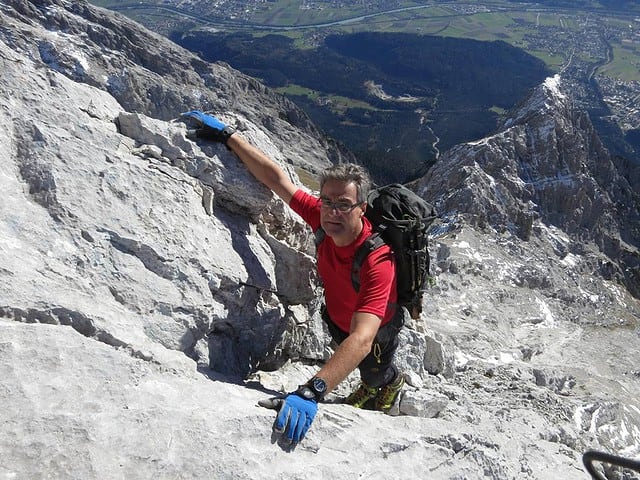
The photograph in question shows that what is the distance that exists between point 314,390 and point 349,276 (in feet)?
9.37

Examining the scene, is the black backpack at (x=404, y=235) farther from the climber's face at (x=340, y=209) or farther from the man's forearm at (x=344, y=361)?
the man's forearm at (x=344, y=361)

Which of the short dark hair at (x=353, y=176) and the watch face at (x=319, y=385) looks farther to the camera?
the short dark hair at (x=353, y=176)

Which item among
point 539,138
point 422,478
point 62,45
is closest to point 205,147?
point 422,478

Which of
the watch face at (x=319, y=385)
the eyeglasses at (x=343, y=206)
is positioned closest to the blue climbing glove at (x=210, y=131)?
the eyeglasses at (x=343, y=206)

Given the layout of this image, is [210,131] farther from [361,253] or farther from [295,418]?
[295,418]

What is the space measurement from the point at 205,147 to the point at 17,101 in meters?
4.09

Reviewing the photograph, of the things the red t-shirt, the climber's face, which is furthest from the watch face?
the climber's face

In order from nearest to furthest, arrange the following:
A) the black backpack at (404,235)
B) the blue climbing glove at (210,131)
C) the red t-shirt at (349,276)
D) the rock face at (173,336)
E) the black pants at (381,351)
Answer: the rock face at (173,336)
the red t-shirt at (349,276)
the black backpack at (404,235)
the black pants at (381,351)
the blue climbing glove at (210,131)

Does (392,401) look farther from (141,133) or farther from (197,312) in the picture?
(141,133)

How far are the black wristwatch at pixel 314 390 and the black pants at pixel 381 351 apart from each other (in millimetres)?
3232

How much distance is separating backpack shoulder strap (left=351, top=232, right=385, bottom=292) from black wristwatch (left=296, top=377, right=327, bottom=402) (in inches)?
92.7

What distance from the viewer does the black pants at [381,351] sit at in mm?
10945

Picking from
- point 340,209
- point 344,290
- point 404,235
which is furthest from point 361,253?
point 404,235

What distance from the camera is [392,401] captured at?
12.1 m
